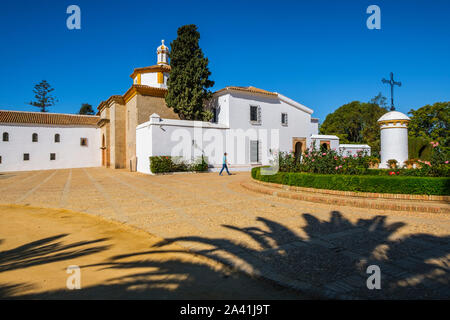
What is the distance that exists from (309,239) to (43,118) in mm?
32605

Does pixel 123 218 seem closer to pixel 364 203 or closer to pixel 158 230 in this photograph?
pixel 158 230

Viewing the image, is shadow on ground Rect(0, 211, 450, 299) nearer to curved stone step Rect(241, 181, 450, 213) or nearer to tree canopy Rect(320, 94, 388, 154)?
curved stone step Rect(241, 181, 450, 213)

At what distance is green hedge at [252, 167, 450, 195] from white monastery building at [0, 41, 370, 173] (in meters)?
11.5

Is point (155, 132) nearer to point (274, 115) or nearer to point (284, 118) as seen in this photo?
point (274, 115)

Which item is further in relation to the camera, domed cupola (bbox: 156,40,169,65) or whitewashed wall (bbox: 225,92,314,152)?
domed cupola (bbox: 156,40,169,65)

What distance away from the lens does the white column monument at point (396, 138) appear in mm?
10770

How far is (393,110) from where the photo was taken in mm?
11742

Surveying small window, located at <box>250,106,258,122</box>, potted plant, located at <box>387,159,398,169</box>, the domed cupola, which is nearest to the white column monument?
potted plant, located at <box>387,159,398,169</box>

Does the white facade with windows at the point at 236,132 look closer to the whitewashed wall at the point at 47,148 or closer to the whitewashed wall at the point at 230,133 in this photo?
the whitewashed wall at the point at 230,133

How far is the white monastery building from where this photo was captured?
1884 centimetres

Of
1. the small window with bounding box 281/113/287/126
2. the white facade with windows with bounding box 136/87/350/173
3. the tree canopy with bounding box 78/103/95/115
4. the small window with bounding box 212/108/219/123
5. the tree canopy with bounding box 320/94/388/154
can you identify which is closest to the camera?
the white facade with windows with bounding box 136/87/350/173

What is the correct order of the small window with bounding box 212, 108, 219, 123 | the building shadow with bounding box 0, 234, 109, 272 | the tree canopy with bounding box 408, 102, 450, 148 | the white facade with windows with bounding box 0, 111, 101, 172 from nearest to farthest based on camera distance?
the building shadow with bounding box 0, 234, 109, 272, the small window with bounding box 212, 108, 219, 123, the white facade with windows with bounding box 0, 111, 101, 172, the tree canopy with bounding box 408, 102, 450, 148

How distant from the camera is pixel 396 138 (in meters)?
10.8
